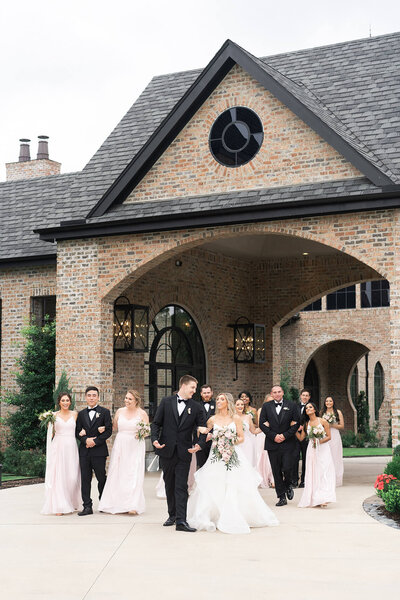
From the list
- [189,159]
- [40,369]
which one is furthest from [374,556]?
[40,369]

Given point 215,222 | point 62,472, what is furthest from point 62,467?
point 215,222

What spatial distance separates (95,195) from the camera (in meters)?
17.9

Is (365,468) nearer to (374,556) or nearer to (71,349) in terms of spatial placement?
(71,349)

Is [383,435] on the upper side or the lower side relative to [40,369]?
lower

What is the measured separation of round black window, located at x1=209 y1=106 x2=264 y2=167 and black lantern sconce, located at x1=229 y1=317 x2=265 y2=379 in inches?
247

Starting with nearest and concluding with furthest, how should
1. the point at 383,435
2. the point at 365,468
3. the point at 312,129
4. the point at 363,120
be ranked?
1. the point at 312,129
2. the point at 363,120
3. the point at 365,468
4. the point at 383,435

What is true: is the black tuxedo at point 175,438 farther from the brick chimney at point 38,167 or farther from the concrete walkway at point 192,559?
the brick chimney at point 38,167

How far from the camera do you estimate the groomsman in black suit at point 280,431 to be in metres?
12.6

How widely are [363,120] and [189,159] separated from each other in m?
3.38

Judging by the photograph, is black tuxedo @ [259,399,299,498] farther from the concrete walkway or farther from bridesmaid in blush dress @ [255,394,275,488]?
bridesmaid in blush dress @ [255,394,275,488]

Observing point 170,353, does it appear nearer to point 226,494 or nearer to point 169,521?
point 169,521

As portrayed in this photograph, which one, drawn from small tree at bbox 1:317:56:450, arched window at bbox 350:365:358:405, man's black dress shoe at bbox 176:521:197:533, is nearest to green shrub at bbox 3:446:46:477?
small tree at bbox 1:317:56:450

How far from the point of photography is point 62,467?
11969 mm

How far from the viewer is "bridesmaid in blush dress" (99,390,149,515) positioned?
11.6m
